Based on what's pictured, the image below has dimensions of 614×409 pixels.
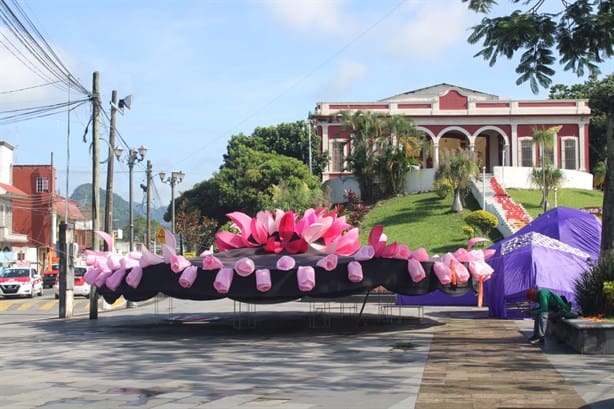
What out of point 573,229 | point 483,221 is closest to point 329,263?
point 573,229

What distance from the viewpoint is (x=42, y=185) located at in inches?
2982

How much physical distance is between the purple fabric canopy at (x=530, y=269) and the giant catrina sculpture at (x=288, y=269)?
250 centimetres

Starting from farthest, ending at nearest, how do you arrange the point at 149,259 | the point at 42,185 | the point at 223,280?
1. the point at 42,185
2. the point at 149,259
3. the point at 223,280

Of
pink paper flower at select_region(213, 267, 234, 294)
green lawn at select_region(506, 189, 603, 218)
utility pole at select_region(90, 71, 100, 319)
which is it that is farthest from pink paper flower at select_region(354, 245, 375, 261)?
green lawn at select_region(506, 189, 603, 218)

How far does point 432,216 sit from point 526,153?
55.0 feet

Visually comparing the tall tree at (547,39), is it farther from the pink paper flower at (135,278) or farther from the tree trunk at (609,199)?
the pink paper flower at (135,278)

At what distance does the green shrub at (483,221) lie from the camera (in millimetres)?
46062

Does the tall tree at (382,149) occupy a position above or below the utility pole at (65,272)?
above

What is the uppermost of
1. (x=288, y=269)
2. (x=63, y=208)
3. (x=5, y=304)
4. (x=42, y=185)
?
(x=42, y=185)

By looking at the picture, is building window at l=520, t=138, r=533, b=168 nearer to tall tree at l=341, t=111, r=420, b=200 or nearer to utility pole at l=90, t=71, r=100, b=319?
tall tree at l=341, t=111, r=420, b=200

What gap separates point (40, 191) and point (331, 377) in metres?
66.9

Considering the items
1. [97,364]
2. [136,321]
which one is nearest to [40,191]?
[136,321]

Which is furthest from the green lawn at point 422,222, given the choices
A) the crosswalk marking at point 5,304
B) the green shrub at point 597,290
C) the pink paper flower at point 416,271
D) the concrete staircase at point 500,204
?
the green shrub at point 597,290

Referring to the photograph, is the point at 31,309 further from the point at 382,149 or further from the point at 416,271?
the point at 382,149
